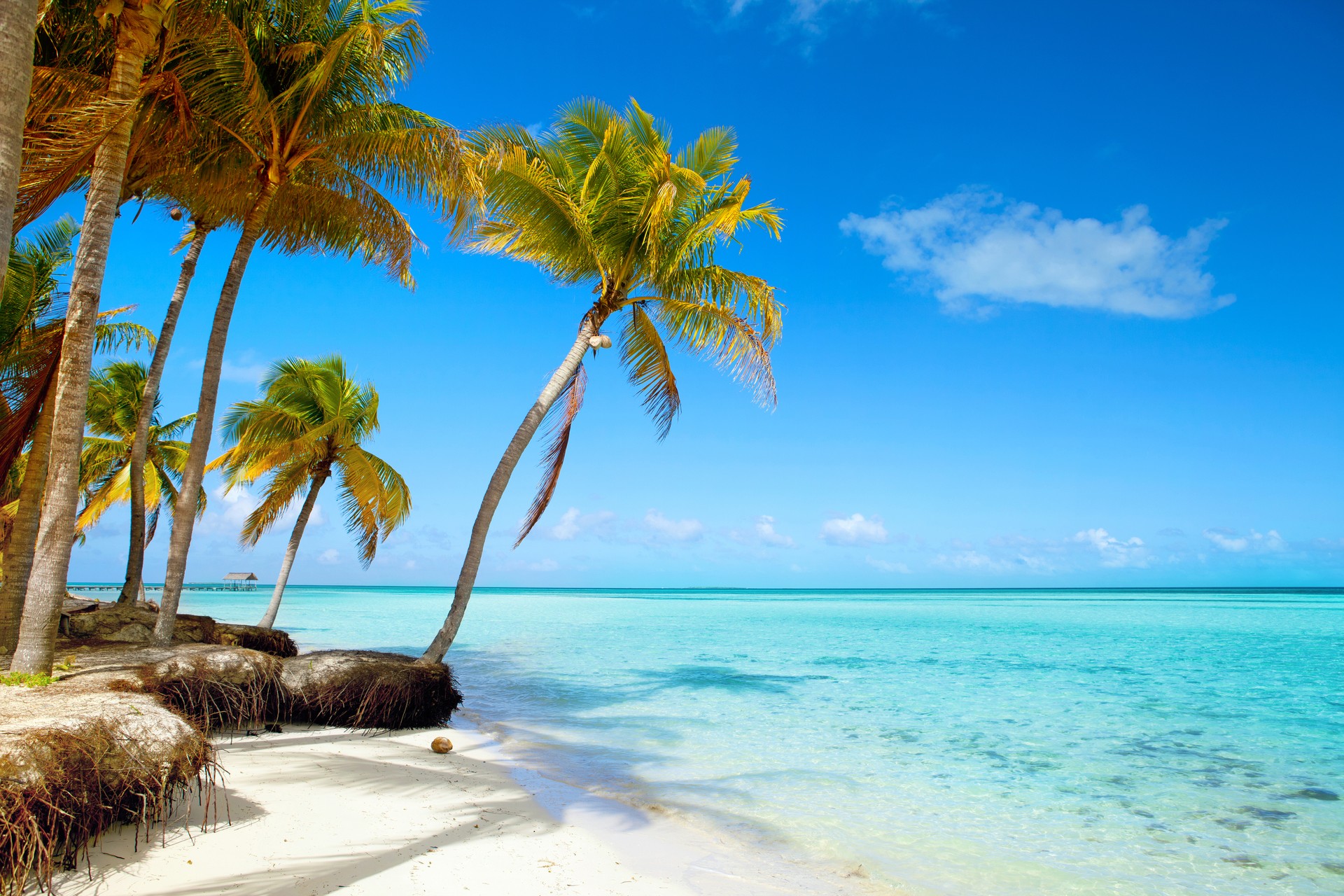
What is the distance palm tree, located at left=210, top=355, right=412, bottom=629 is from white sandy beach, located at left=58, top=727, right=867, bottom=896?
314 inches

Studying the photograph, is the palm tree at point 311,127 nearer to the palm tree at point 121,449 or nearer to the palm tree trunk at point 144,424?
the palm tree trunk at point 144,424

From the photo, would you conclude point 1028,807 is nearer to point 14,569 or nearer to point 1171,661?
point 14,569

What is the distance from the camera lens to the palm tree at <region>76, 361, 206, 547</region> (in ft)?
57.7

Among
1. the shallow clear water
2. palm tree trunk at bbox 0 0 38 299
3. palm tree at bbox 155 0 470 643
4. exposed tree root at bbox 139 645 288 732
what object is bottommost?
the shallow clear water

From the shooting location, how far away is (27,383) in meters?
8.41

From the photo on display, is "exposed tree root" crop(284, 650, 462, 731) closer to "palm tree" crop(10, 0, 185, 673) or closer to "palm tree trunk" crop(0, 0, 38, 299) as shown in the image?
"palm tree" crop(10, 0, 185, 673)

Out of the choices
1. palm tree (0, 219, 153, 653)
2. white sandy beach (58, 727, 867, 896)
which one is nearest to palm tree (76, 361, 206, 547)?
palm tree (0, 219, 153, 653)

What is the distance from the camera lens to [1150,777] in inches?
289

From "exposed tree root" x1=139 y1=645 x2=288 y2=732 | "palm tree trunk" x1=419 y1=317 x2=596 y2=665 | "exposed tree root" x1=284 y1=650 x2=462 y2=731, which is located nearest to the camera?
"exposed tree root" x1=139 y1=645 x2=288 y2=732

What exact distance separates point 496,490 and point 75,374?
465 cm

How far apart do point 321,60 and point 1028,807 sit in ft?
34.4

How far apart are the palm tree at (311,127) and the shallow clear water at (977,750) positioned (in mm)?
5884

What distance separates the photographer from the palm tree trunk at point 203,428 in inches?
328

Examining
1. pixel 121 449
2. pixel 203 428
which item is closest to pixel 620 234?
pixel 203 428
